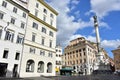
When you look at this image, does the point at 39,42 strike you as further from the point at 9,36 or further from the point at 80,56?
the point at 80,56

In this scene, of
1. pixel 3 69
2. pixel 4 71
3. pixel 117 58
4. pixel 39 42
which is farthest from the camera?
pixel 117 58

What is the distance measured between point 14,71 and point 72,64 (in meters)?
52.1

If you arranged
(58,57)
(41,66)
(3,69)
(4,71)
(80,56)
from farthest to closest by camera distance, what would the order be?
1. (80,56)
2. (58,57)
3. (41,66)
4. (3,69)
5. (4,71)

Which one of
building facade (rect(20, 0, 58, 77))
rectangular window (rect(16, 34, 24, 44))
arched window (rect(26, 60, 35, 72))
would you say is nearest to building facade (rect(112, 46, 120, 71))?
building facade (rect(20, 0, 58, 77))

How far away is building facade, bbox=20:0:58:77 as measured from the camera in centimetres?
3134

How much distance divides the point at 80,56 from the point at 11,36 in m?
51.1

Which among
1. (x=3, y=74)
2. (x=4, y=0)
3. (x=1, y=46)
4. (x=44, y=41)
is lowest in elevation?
(x=3, y=74)

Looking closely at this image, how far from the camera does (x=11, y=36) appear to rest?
2750 cm

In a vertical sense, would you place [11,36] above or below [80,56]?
above

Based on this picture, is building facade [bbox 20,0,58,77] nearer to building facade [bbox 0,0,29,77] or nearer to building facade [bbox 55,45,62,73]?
building facade [bbox 0,0,29,77]

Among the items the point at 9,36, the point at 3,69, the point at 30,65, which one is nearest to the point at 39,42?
the point at 30,65

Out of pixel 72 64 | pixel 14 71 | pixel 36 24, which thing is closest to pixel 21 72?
pixel 14 71

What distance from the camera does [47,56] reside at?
121 ft

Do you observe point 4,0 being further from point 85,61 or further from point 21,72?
point 85,61
